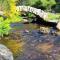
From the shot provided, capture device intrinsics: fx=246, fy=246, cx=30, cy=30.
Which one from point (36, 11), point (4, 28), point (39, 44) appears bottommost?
point (39, 44)

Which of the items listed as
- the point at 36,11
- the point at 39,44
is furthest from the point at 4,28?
the point at 36,11

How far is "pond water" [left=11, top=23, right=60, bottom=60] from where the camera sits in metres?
13.1

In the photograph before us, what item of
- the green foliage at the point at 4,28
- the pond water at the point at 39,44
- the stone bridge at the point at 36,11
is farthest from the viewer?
the stone bridge at the point at 36,11

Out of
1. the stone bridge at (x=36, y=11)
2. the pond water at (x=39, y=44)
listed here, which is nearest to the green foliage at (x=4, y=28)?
the pond water at (x=39, y=44)

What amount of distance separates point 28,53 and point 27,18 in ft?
41.6

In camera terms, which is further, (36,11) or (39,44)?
(36,11)

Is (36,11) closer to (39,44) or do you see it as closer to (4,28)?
(4,28)

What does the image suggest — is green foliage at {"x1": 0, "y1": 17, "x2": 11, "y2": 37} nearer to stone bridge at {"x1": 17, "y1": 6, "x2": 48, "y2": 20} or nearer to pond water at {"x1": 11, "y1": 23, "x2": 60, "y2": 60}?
pond water at {"x1": 11, "y1": 23, "x2": 60, "y2": 60}

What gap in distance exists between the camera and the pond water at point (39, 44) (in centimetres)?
1308

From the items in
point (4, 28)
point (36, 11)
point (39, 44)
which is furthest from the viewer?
point (36, 11)

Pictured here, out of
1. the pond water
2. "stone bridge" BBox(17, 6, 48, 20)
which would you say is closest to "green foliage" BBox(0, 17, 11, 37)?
the pond water

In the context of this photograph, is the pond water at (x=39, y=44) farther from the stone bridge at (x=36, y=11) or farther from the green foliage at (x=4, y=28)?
the stone bridge at (x=36, y=11)

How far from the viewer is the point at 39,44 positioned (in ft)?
50.7

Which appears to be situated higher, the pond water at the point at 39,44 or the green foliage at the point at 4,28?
the green foliage at the point at 4,28
